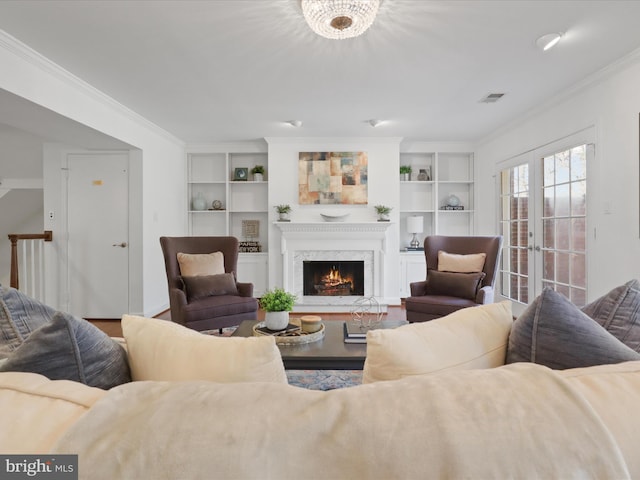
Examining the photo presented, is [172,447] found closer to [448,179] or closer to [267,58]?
[267,58]

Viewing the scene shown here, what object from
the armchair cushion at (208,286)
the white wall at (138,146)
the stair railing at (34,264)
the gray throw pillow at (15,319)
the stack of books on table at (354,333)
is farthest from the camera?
the stair railing at (34,264)

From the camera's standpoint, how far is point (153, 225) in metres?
4.51

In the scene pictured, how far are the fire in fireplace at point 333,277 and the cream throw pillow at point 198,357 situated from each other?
420 cm

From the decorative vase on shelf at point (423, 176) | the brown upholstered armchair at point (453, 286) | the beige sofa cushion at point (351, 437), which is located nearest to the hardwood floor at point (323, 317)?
the brown upholstered armchair at point (453, 286)

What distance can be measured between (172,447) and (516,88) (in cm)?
397

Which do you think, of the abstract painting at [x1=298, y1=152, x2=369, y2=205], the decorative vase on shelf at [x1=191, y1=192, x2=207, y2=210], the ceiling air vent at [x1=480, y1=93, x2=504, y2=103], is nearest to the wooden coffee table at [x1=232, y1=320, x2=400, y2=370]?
the ceiling air vent at [x1=480, y1=93, x2=504, y2=103]

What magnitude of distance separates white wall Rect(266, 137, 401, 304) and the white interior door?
1.88 metres

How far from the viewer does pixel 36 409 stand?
1.75 ft

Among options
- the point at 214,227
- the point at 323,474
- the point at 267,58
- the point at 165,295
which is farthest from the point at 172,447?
the point at 214,227

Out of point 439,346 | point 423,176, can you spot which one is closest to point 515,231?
point 423,176

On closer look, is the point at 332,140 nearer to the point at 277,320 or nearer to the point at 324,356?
the point at 277,320

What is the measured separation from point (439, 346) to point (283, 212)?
4.32 meters

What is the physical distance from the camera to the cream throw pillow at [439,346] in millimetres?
743

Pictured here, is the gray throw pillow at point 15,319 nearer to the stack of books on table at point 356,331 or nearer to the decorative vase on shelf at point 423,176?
the stack of books on table at point 356,331
